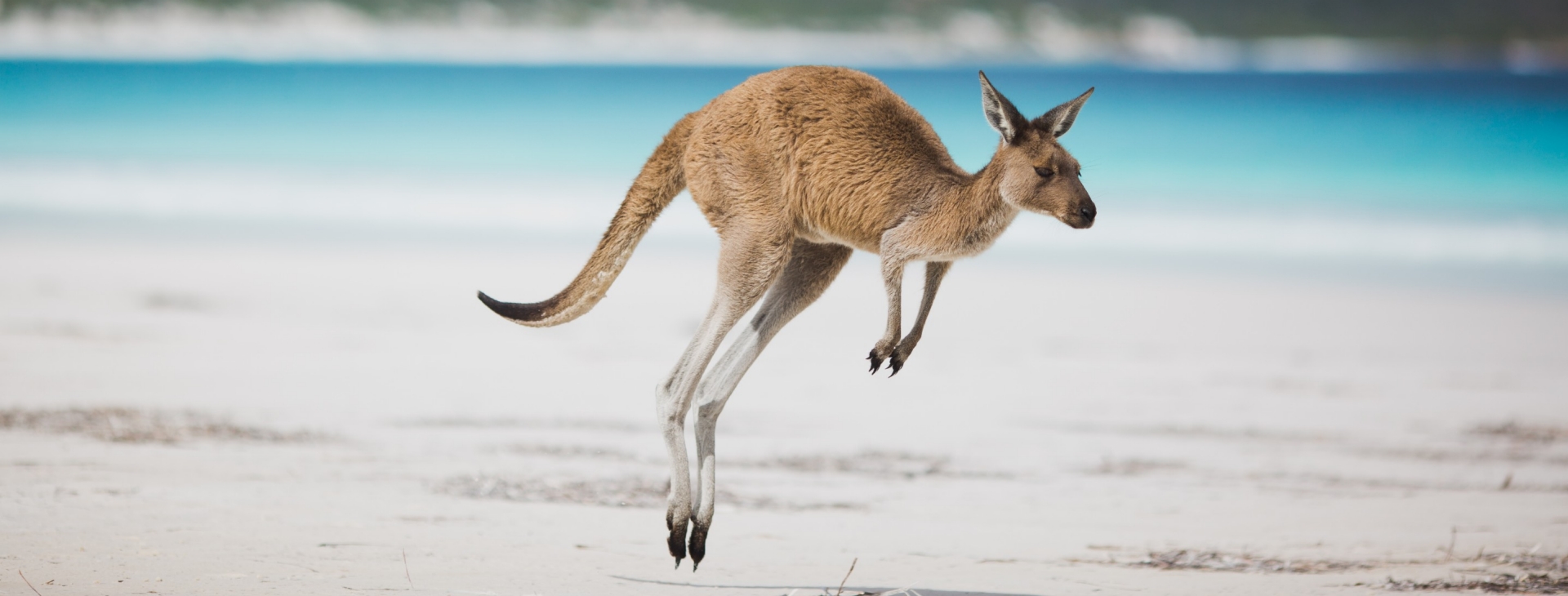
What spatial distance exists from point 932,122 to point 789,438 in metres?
16.8

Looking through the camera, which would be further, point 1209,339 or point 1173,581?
point 1209,339

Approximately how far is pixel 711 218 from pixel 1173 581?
2257 millimetres

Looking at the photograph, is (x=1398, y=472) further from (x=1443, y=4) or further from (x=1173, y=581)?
(x=1443, y=4)

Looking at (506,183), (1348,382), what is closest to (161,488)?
(1348,382)

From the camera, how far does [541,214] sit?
69.3 feet

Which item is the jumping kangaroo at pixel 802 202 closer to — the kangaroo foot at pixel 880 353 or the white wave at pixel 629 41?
the kangaroo foot at pixel 880 353

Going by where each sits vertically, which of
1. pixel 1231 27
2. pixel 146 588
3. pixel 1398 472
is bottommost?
pixel 146 588

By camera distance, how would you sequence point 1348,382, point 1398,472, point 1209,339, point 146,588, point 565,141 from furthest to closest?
point 565,141 → point 1209,339 → point 1348,382 → point 1398,472 → point 146,588

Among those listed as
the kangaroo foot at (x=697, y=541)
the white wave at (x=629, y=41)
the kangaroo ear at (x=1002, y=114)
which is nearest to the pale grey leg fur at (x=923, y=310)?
the kangaroo ear at (x=1002, y=114)

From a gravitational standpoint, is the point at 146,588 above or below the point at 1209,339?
below

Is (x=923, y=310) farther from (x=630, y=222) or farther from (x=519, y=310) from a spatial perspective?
(x=519, y=310)

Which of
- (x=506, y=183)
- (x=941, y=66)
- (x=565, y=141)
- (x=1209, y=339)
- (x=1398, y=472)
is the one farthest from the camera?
(x=941, y=66)

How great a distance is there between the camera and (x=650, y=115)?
90.1 ft

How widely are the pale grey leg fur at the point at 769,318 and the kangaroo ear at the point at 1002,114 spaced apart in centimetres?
90
